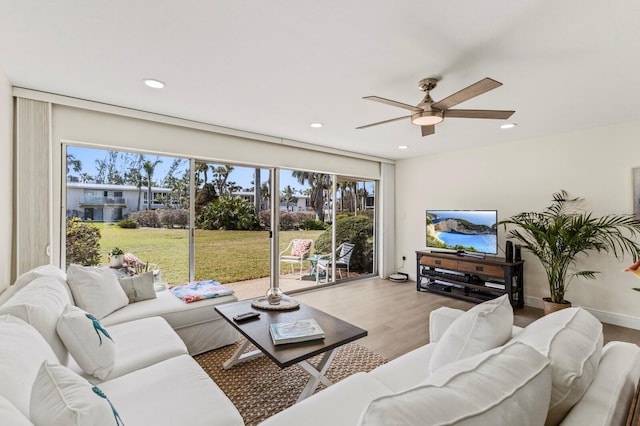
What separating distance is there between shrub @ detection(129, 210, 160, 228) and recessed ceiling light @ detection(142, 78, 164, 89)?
154 centimetres

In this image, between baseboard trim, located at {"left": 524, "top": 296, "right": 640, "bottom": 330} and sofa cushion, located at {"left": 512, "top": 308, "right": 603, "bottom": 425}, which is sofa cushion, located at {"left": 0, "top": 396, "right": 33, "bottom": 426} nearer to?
sofa cushion, located at {"left": 512, "top": 308, "right": 603, "bottom": 425}

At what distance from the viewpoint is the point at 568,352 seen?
948mm

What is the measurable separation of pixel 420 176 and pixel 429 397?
5.11 meters

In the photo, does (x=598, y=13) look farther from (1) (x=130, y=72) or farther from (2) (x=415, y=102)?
(1) (x=130, y=72)

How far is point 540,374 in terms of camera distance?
802mm

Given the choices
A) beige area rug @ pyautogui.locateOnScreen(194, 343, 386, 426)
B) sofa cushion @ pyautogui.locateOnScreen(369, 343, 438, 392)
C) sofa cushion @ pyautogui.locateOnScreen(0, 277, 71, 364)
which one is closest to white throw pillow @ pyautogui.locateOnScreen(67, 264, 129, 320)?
sofa cushion @ pyautogui.locateOnScreen(0, 277, 71, 364)

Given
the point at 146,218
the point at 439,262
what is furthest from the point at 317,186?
the point at 146,218

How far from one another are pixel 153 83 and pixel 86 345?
1974 mm

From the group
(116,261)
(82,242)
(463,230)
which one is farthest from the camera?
(463,230)

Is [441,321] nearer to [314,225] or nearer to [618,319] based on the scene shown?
[618,319]

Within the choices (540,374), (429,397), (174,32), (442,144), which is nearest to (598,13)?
(540,374)

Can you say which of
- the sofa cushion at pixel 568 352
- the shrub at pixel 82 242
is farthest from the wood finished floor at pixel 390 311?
the shrub at pixel 82 242

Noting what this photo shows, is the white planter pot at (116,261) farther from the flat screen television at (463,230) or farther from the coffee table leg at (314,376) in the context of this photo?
the flat screen television at (463,230)

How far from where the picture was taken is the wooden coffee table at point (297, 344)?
1706mm
